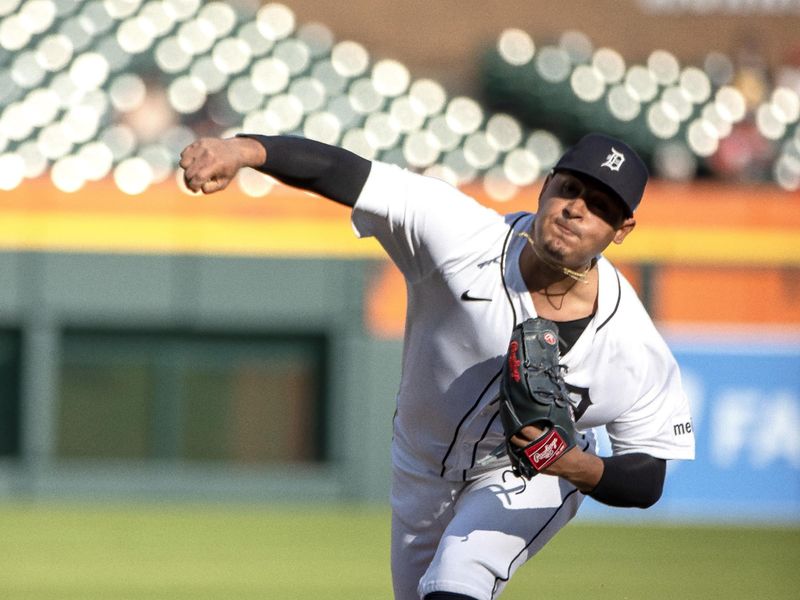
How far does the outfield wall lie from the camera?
12117mm

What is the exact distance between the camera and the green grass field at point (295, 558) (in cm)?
777

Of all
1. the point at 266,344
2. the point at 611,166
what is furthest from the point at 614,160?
the point at 266,344

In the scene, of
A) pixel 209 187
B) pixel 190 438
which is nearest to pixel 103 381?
pixel 190 438

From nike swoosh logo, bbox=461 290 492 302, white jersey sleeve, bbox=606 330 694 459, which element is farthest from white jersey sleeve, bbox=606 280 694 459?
nike swoosh logo, bbox=461 290 492 302

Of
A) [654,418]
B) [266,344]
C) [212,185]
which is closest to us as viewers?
[212,185]

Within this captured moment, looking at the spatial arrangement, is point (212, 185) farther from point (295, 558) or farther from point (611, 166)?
point (295, 558)

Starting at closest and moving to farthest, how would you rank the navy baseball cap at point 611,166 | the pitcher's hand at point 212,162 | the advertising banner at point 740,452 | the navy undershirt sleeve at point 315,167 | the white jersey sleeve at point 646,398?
the pitcher's hand at point 212,162 < the navy undershirt sleeve at point 315,167 < the navy baseball cap at point 611,166 < the white jersey sleeve at point 646,398 < the advertising banner at point 740,452

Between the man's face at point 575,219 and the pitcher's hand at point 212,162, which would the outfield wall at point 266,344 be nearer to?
the man's face at point 575,219

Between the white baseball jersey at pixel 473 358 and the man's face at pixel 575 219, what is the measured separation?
0.67 feet

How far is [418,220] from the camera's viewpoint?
3961mm

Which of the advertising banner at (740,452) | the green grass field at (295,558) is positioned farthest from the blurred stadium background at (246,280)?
the green grass field at (295,558)

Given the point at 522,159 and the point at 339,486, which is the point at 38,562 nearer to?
the point at 339,486

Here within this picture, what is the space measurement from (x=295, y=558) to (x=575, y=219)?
18.6 feet

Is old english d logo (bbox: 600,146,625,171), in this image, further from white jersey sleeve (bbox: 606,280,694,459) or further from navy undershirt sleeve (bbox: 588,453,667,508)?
navy undershirt sleeve (bbox: 588,453,667,508)
